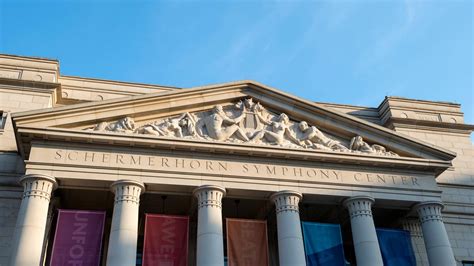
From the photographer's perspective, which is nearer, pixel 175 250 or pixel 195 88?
pixel 175 250

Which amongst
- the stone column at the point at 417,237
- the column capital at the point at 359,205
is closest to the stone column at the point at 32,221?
the column capital at the point at 359,205

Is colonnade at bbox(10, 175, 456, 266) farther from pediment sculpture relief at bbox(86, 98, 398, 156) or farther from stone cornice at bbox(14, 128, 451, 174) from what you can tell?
pediment sculpture relief at bbox(86, 98, 398, 156)

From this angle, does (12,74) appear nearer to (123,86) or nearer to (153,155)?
(123,86)

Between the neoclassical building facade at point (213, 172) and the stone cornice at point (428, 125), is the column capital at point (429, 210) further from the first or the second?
the stone cornice at point (428, 125)

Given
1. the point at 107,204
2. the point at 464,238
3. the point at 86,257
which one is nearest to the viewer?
the point at 86,257

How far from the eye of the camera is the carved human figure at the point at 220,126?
1006 inches

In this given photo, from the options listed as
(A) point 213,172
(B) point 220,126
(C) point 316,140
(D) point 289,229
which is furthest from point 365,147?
(A) point 213,172

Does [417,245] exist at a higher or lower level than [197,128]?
lower

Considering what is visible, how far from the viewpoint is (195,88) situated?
2648 cm

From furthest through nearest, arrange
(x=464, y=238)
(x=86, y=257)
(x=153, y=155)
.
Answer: (x=464, y=238)
(x=153, y=155)
(x=86, y=257)

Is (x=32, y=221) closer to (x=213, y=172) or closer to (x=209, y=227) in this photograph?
(x=209, y=227)

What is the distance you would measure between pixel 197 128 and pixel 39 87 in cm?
1030

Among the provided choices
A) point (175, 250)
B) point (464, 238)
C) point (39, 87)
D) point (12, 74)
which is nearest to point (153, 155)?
point (175, 250)

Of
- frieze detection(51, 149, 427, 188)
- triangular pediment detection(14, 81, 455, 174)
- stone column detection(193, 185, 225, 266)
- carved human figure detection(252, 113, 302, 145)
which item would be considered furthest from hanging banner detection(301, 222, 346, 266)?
carved human figure detection(252, 113, 302, 145)
